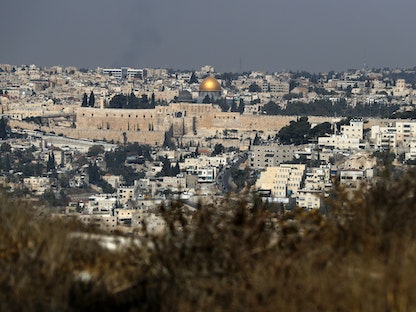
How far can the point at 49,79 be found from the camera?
77375mm

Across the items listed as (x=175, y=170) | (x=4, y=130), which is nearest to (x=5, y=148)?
(x=4, y=130)

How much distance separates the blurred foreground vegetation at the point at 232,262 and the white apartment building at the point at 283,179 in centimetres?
1973

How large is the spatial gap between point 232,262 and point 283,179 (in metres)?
23.2

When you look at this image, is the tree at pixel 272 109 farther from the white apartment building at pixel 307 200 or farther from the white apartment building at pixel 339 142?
the white apartment building at pixel 307 200

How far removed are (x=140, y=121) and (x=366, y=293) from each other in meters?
50.5

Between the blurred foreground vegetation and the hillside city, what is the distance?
2.43ft

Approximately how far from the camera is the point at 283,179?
2647 cm

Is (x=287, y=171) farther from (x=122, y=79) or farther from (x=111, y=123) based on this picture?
(x=122, y=79)

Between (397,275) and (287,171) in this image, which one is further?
(287,171)

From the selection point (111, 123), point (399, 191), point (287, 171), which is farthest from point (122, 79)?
point (399, 191)

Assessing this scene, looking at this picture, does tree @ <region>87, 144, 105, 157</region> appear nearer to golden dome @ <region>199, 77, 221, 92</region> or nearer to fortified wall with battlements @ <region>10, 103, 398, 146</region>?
fortified wall with battlements @ <region>10, 103, 398, 146</region>

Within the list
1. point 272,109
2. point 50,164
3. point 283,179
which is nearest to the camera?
point 283,179

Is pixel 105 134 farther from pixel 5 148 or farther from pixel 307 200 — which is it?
pixel 307 200

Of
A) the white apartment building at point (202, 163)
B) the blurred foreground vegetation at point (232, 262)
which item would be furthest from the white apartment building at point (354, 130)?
the blurred foreground vegetation at point (232, 262)
